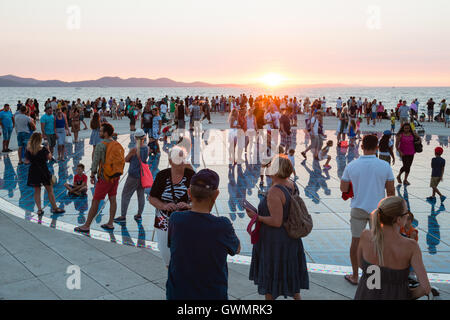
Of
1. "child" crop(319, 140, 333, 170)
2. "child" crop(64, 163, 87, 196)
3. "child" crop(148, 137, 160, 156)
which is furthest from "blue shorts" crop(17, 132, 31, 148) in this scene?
"child" crop(319, 140, 333, 170)

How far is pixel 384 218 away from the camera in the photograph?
9.28 ft

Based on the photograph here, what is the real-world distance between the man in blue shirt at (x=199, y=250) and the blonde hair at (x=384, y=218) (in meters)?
1.01

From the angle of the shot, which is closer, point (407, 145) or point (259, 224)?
point (259, 224)

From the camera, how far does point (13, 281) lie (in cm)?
476

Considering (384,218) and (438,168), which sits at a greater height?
(384,218)

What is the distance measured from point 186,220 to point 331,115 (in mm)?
33778

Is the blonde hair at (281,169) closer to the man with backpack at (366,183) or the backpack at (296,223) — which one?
the backpack at (296,223)

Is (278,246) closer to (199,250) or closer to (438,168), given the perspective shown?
(199,250)

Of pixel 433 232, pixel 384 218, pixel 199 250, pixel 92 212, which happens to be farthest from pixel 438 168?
pixel 199 250

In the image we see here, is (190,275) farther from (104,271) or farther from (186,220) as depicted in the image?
(104,271)

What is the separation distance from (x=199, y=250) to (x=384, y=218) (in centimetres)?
134

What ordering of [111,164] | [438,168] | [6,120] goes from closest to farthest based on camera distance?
[111,164], [438,168], [6,120]

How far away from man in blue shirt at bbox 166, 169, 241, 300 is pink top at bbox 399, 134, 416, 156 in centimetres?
815
